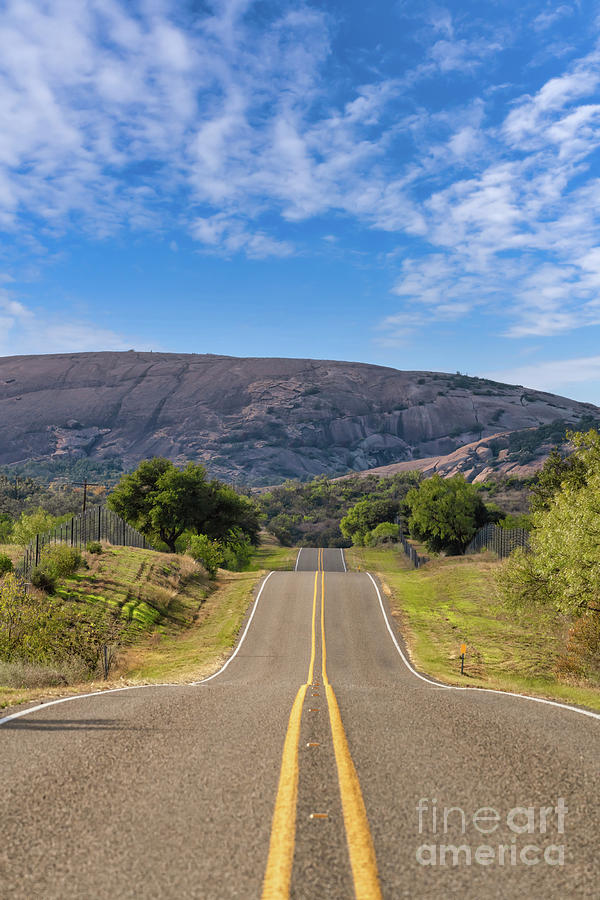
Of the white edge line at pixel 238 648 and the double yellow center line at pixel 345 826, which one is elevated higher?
the double yellow center line at pixel 345 826

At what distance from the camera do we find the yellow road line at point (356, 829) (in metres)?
3.03

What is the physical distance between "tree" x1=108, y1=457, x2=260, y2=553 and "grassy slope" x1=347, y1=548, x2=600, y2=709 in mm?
20352

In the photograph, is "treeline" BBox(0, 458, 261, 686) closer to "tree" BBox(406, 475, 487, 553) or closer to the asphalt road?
the asphalt road

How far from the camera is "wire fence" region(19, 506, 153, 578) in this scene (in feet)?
108

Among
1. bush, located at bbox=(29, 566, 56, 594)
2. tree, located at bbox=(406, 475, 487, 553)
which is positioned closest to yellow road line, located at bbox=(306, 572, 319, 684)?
bush, located at bbox=(29, 566, 56, 594)

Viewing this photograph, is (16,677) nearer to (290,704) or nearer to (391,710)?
(290,704)

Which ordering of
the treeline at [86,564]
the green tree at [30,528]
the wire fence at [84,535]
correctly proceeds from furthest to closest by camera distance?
the green tree at [30,528] < the wire fence at [84,535] < the treeline at [86,564]

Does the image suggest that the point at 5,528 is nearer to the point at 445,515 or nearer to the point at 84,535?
the point at 84,535

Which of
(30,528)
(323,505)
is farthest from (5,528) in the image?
(323,505)

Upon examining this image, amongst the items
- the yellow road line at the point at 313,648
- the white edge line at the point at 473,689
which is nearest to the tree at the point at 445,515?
the white edge line at the point at 473,689

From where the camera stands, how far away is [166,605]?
118ft

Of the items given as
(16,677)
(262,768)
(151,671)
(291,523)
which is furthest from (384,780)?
(291,523)

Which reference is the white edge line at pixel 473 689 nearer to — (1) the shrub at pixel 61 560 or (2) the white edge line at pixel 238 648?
(2) the white edge line at pixel 238 648

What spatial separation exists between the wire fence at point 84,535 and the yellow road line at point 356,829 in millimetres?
29516
